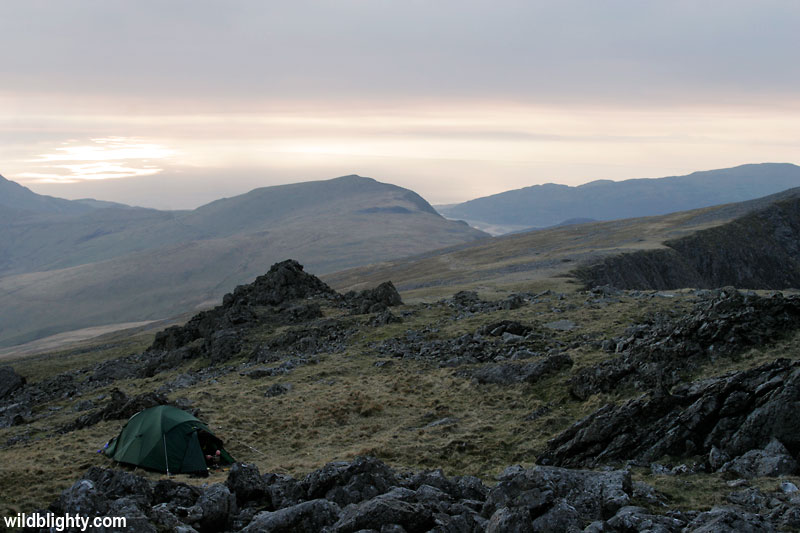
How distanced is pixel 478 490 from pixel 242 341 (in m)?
36.9

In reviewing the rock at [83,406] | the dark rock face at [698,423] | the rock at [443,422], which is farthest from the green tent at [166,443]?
the dark rock face at [698,423]

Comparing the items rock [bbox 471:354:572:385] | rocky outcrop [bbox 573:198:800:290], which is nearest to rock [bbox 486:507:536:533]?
rock [bbox 471:354:572:385]

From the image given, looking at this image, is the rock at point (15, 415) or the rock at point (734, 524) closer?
the rock at point (734, 524)

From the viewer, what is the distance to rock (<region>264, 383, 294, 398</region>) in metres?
33.3

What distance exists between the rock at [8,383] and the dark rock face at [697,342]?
50433 mm

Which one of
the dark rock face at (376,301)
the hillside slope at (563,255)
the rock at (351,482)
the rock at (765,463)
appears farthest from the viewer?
the hillside slope at (563,255)

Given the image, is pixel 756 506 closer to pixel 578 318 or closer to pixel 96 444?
pixel 96 444

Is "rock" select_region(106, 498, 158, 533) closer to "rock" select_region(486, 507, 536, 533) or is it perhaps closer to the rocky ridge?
the rocky ridge

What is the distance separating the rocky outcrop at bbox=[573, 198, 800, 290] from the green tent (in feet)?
172

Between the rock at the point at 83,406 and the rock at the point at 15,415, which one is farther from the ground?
the rock at the point at 83,406

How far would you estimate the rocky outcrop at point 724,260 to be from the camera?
7638 cm

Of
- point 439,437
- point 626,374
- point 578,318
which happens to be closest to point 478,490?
point 439,437

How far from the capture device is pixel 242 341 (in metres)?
47.9

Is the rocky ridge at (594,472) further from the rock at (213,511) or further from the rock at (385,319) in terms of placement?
the rock at (385,319)
